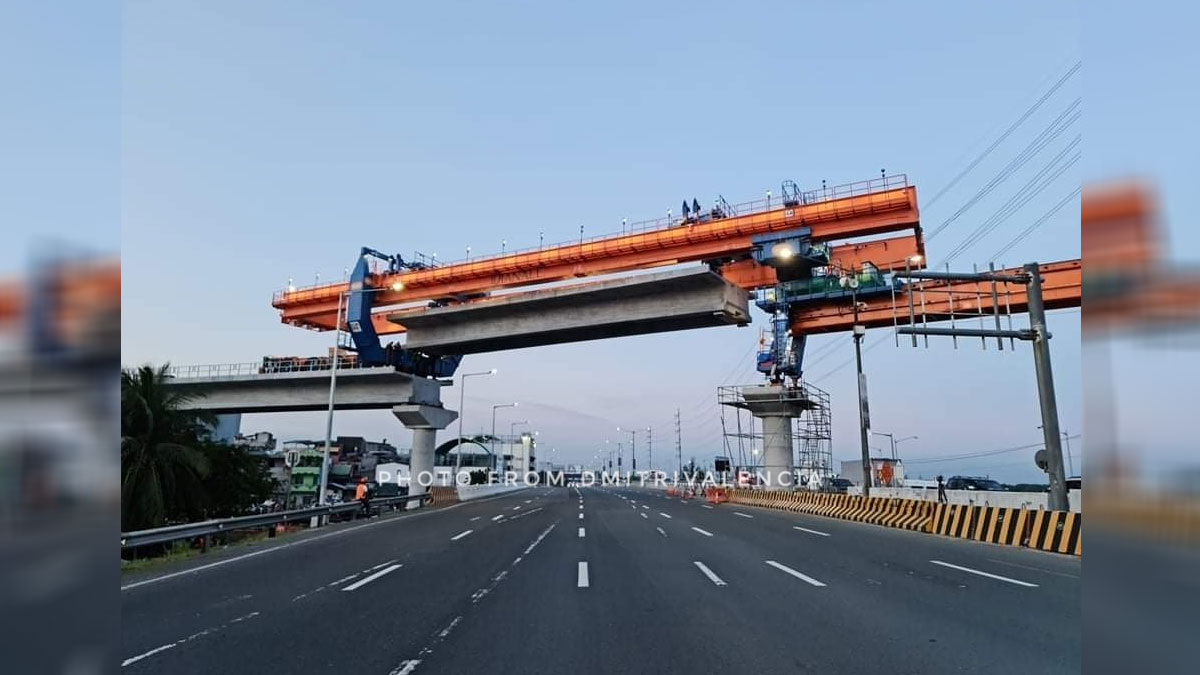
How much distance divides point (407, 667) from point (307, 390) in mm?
41515

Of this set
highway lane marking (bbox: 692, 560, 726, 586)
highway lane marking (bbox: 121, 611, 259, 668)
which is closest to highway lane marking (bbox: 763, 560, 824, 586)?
highway lane marking (bbox: 692, 560, 726, 586)

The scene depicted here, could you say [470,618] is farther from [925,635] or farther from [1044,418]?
[1044,418]

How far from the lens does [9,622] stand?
1818mm

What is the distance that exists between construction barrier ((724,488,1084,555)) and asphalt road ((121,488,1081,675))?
86cm

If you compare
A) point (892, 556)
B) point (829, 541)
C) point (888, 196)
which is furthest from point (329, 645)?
point (888, 196)

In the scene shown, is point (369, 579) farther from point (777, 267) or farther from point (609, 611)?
point (777, 267)

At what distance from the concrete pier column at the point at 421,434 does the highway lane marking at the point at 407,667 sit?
35199mm

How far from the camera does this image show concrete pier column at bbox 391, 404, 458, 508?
→ 40.8 metres

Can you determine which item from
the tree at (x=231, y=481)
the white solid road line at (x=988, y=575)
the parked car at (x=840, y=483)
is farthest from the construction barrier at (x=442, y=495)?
the white solid road line at (x=988, y=575)

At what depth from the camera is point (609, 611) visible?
9.07 metres

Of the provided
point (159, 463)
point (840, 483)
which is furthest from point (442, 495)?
point (840, 483)

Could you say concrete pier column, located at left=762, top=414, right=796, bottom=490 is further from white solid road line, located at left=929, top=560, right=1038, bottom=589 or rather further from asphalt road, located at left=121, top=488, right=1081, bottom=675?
white solid road line, located at left=929, top=560, right=1038, bottom=589

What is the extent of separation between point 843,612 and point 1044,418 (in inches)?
480

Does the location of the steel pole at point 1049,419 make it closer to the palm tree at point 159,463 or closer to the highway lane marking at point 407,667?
the highway lane marking at point 407,667
